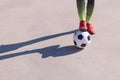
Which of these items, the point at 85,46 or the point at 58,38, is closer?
the point at 85,46

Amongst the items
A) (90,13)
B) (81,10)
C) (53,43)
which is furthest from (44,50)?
(90,13)

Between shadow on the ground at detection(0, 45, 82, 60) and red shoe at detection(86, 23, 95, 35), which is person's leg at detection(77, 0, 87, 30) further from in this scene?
shadow on the ground at detection(0, 45, 82, 60)

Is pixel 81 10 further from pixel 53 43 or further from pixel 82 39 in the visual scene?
pixel 53 43

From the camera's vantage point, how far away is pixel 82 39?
562 cm

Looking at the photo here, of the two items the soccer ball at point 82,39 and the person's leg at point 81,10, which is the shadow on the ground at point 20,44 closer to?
the person's leg at point 81,10

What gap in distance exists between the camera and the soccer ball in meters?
5.62

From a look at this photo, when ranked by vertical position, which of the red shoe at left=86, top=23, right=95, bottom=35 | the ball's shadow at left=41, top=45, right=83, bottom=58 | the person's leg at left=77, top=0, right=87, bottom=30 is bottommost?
the ball's shadow at left=41, top=45, right=83, bottom=58

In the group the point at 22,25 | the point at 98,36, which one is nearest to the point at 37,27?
the point at 22,25

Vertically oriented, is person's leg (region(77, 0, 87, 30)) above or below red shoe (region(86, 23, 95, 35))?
above

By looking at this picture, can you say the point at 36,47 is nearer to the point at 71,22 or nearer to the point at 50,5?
the point at 71,22

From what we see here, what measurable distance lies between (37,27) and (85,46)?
3.85ft

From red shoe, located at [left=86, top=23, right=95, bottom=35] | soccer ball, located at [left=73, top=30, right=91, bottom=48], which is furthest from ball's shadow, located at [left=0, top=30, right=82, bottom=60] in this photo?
red shoe, located at [left=86, top=23, right=95, bottom=35]

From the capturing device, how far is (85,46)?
5691mm

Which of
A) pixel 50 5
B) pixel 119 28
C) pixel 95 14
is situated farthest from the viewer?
pixel 50 5
